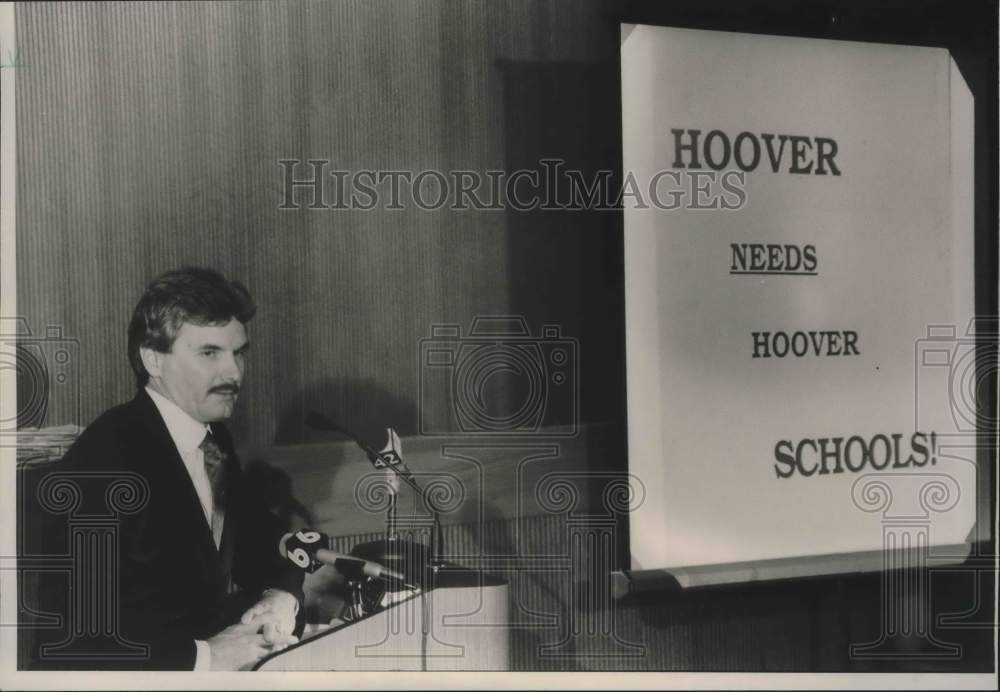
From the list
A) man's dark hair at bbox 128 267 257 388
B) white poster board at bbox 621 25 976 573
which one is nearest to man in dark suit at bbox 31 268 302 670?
man's dark hair at bbox 128 267 257 388

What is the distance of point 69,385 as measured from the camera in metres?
1.35

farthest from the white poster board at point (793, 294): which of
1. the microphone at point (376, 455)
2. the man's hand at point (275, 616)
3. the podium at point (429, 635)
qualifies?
the man's hand at point (275, 616)

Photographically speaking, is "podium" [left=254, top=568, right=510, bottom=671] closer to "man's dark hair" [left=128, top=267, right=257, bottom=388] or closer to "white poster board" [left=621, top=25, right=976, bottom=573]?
"white poster board" [left=621, top=25, right=976, bottom=573]

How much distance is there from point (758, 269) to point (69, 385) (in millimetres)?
1139

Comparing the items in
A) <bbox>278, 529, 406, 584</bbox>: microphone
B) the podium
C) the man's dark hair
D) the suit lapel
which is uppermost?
the man's dark hair

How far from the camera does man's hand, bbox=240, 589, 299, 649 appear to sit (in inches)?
53.9

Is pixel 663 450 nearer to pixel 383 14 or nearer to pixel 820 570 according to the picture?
pixel 820 570

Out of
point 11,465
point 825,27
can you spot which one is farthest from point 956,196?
point 11,465

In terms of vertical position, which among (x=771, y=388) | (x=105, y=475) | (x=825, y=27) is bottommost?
(x=105, y=475)

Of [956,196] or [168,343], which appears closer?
[168,343]

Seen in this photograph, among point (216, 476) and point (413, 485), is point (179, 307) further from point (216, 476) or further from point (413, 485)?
point (413, 485)

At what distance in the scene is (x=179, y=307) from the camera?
1.35 meters

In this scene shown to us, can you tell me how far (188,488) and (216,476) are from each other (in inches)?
1.8

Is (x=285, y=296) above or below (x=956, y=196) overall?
below
